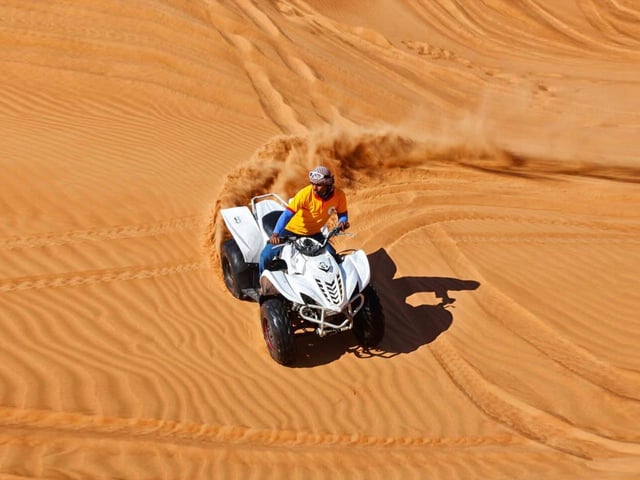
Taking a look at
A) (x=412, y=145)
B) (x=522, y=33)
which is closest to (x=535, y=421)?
(x=412, y=145)

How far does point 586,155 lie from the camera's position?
45.9 feet

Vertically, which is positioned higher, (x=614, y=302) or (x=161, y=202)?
(x=161, y=202)

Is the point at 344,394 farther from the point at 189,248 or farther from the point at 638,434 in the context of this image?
Answer: the point at 189,248

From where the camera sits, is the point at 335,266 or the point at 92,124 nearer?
the point at 335,266

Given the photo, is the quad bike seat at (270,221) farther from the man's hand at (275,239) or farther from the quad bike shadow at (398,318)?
the quad bike shadow at (398,318)

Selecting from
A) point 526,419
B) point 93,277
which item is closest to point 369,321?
point 526,419

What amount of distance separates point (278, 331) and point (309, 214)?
1.43 m

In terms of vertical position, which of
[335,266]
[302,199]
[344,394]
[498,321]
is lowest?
[344,394]

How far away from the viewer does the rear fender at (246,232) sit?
27.2ft

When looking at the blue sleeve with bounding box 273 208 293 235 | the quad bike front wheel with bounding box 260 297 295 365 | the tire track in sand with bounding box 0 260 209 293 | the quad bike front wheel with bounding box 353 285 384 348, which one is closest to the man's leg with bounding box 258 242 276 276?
the blue sleeve with bounding box 273 208 293 235

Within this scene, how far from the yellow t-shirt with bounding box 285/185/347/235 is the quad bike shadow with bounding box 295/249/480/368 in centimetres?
118

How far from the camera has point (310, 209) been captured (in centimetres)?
768

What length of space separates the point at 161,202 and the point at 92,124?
311 centimetres

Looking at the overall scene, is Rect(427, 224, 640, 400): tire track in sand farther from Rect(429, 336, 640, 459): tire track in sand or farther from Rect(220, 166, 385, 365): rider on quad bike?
Rect(220, 166, 385, 365): rider on quad bike
